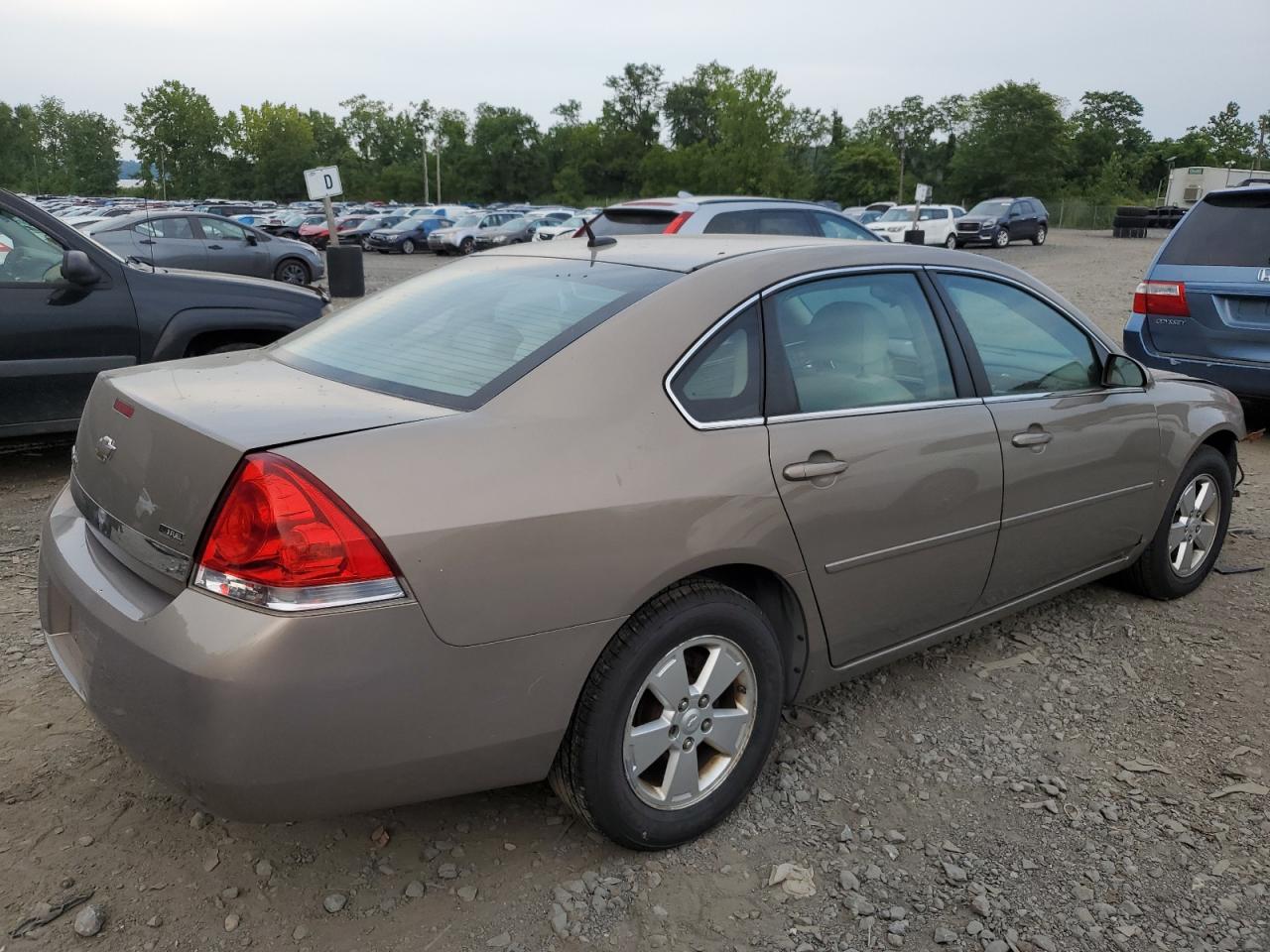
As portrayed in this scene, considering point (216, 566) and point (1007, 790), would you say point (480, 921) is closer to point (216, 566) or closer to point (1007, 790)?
point (216, 566)

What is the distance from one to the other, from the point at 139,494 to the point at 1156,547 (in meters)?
3.81

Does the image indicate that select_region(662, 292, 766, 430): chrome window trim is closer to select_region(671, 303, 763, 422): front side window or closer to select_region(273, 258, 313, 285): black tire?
select_region(671, 303, 763, 422): front side window

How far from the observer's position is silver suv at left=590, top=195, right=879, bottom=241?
9.14 metres

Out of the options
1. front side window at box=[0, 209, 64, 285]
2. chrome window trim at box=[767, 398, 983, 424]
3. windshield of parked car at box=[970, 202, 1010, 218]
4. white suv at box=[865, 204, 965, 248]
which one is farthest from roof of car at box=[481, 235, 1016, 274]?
windshield of parked car at box=[970, 202, 1010, 218]

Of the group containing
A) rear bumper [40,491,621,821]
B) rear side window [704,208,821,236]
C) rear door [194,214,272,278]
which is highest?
rear side window [704,208,821,236]

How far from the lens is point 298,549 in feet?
6.64

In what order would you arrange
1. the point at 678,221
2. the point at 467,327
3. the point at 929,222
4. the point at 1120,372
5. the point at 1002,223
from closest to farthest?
the point at 467,327 → the point at 1120,372 → the point at 678,221 → the point at 929,222 → the point at 1002,223

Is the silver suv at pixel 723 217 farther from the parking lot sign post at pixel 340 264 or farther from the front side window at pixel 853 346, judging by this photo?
the front side window at pixel 853 346

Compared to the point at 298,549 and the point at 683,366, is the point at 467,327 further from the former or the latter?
the point at 298,549

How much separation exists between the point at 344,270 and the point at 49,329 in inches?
392

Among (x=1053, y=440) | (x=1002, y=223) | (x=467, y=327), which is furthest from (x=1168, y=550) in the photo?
(x=1002, y=223)

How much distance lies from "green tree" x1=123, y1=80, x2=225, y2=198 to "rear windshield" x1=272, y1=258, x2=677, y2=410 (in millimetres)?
90046

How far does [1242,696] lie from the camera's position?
3584mm

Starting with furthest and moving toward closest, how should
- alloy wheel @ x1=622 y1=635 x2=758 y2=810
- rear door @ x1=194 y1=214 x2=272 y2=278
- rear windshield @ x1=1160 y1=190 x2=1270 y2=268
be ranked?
rear door @ x1=194 y1=214 x2=272 y2=278, rear windshield @ x1=1160 y1=190 x2=1270 y2=268, alloy wheel @ x1=622 y1=635 x2=758 y2=810
